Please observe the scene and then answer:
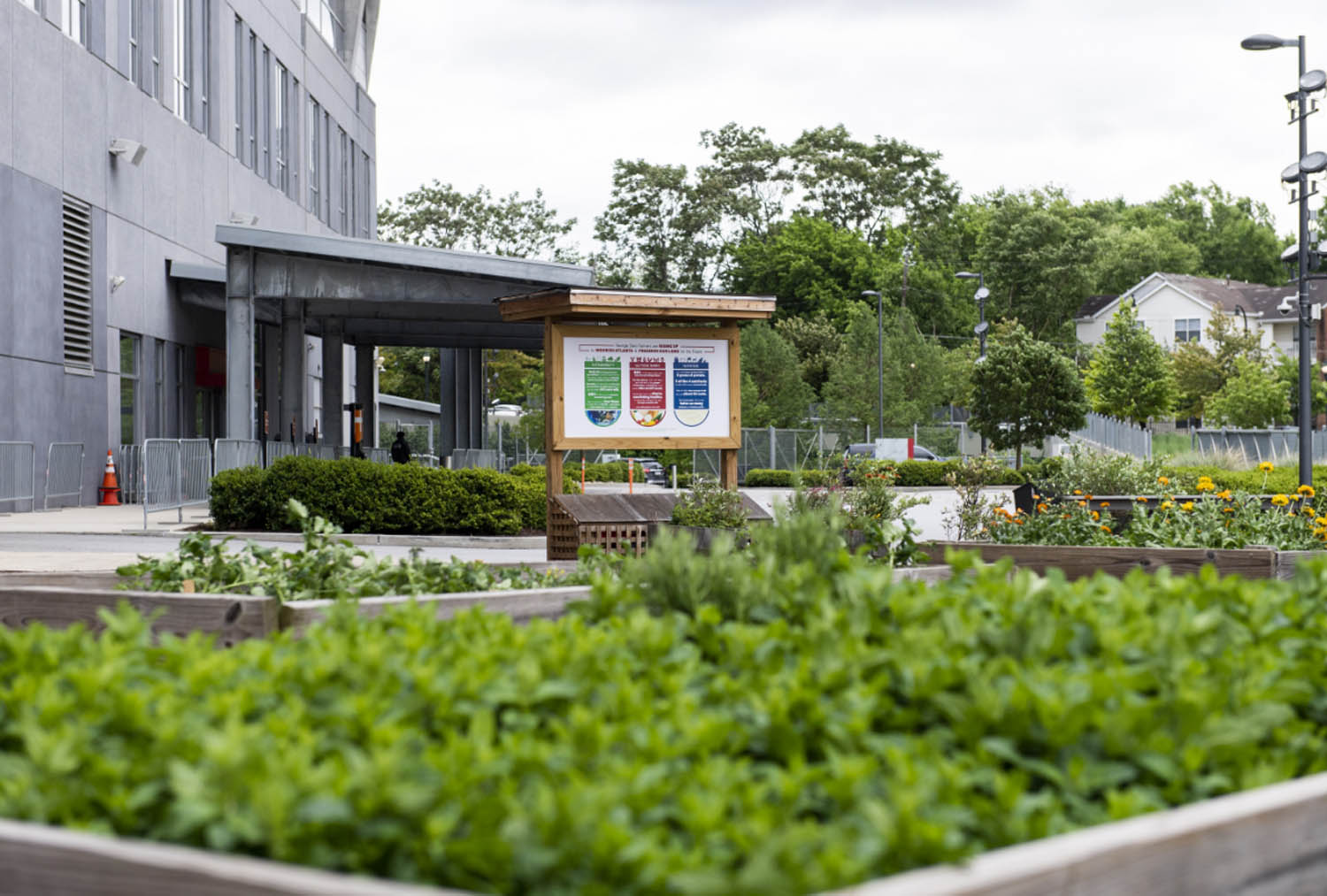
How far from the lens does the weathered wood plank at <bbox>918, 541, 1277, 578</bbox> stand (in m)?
7.55

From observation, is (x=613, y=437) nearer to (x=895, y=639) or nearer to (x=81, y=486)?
(x=895, y=639)

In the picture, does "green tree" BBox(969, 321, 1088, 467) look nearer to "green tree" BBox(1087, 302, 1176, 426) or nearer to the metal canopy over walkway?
"green tree" BBox(1087, 302, 1176, 426)

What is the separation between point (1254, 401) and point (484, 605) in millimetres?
55531

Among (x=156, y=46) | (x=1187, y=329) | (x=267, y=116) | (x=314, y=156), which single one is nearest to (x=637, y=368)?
(x=156, y=46)

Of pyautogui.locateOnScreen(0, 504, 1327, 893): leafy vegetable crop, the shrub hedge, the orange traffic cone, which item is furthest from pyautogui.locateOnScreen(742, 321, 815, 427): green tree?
pyautogui.locateOnScreen(0, 504, 1327, 893): leafy vegetable crop

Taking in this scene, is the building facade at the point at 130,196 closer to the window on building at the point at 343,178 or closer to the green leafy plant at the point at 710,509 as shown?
the window on building at the point at 343,178

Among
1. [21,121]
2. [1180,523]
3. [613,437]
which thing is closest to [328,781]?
Result: [1180,523]

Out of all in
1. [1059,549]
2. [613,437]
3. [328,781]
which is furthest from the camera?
[613,437]

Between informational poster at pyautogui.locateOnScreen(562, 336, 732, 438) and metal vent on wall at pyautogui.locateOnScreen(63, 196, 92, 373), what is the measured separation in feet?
51.6

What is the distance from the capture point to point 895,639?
3154 mm

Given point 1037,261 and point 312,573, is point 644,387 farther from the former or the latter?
point 1037,261

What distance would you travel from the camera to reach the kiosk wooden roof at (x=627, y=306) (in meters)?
13.0

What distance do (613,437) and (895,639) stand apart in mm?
10405

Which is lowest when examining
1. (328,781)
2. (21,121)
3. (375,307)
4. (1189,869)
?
(1189,869)
